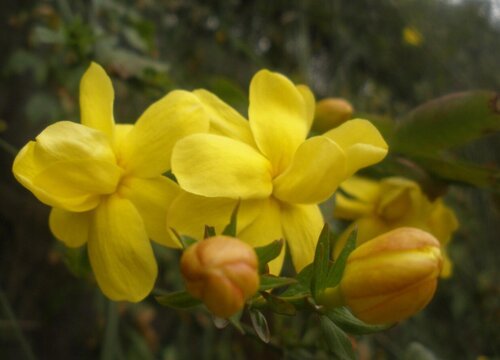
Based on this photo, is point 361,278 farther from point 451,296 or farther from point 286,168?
point 451,296

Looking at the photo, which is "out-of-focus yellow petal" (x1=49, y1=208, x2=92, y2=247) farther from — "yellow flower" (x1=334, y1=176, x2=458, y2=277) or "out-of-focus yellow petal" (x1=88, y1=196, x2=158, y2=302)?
"yellow flower" (x1=334, y1=176, x2=458, y2=277)

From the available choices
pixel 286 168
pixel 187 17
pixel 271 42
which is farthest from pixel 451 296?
pixel 286 168

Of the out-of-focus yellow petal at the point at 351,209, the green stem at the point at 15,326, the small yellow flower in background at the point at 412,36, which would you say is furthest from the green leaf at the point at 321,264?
the small yellow flower in background at the point at 412,36

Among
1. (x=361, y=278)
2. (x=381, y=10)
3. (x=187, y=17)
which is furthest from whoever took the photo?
(x=381, y=10)

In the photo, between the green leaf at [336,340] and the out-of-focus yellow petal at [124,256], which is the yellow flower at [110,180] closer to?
the out-of-focus yellow petal at [124,256]

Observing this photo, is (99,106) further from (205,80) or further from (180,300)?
(205,80)

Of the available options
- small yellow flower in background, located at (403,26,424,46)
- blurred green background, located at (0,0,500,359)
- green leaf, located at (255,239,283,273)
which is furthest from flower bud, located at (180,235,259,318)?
small yellow flower in background, located at (403,26,424,46)
